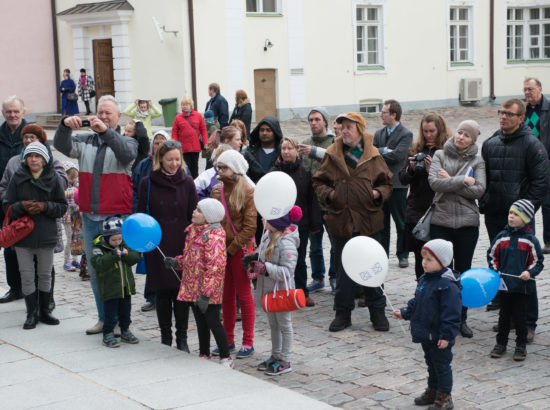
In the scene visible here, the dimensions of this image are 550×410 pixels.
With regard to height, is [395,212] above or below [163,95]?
below

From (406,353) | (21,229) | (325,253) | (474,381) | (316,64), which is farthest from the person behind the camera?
(316,64)

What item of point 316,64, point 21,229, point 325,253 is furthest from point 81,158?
point 316,64

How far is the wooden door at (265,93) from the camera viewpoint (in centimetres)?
2788

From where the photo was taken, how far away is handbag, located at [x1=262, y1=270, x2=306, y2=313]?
6422 millimetres

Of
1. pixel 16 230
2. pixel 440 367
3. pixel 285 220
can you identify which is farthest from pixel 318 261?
pixel 440 367

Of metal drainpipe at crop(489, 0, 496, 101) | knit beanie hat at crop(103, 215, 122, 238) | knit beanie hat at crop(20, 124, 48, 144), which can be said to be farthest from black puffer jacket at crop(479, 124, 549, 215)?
metal drainpipe at crop(489, 0, 496, 101)

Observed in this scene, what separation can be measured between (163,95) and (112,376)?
21.0 metres

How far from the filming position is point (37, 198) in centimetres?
775

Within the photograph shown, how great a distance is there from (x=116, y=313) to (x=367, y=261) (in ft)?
7.75

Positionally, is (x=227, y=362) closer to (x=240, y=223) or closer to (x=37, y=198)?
(x=240, y=223)

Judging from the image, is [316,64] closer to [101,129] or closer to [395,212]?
[395,212]

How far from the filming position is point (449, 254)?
19.0ft

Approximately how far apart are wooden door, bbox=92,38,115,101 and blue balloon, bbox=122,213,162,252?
22.8 meters

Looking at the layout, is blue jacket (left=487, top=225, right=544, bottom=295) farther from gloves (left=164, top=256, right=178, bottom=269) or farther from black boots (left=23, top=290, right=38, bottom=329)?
black boots (left=23, top=290, right=38, bottom=329)
